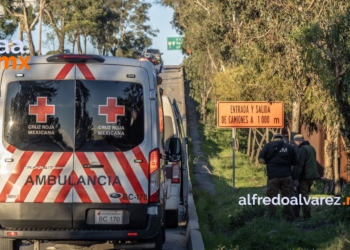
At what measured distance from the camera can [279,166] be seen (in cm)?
1184

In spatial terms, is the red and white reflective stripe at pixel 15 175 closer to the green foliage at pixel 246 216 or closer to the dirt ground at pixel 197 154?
the green foliage at pixel 246 216

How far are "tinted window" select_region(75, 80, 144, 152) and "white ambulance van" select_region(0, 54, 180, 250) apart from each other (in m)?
0.01

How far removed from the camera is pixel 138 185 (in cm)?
797

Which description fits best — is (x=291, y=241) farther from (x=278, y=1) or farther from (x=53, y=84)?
(x=278, y=1)

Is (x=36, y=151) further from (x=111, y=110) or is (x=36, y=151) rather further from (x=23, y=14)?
(x=23, y=14)

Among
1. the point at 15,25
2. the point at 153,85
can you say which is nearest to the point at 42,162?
the point at 153,85

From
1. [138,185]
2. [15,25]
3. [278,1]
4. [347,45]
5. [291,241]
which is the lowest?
[291,241]

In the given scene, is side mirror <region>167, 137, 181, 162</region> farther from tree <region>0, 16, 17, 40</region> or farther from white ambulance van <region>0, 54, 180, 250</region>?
tree <region>0, 16, 17, 40</region>

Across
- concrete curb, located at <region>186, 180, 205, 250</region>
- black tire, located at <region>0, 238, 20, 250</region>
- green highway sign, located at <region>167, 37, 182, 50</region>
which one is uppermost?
green highway sign, located at <region>167, 37, 182, 50</region>

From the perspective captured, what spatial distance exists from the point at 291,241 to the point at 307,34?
373 centimetres

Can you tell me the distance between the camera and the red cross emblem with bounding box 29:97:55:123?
788 cm

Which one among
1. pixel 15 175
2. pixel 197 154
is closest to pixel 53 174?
pixel 15 175

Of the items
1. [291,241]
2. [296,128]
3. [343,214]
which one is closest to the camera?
[291,241]

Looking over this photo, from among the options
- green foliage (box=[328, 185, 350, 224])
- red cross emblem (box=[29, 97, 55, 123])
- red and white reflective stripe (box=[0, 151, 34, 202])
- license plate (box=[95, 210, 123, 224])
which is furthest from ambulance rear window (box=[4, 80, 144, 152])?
green foliage (box=[328, 185, 350, 224])
